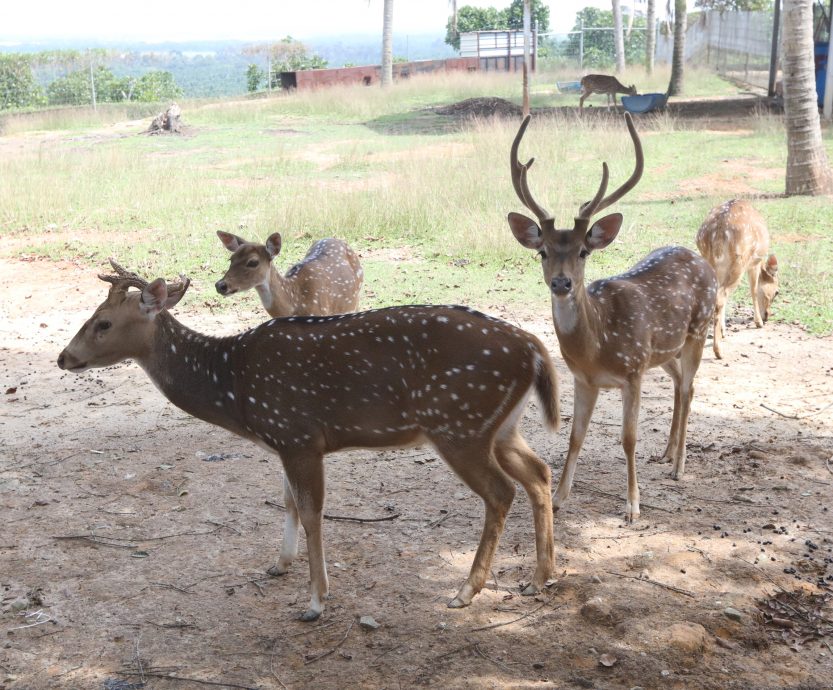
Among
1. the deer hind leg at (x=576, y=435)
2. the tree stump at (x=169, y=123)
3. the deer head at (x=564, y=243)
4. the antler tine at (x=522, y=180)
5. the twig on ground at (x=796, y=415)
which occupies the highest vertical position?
the tree stump at (x=169, y=123)

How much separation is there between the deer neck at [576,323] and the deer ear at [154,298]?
206 cm

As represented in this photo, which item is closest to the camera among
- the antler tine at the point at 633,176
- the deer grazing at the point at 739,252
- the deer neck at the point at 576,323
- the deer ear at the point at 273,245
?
the deer neck at the point at 576,323

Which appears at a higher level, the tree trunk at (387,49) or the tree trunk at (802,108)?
the tree trunk at (387,49)

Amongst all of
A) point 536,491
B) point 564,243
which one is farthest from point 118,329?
point 564,243

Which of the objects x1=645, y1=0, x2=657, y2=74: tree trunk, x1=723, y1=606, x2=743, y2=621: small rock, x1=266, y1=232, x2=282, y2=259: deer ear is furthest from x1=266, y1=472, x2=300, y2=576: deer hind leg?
x1=645, y1=0, x2=657, y2=74: tree trunk

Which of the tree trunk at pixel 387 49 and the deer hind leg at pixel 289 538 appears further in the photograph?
the tree trunk at pixel 387 49

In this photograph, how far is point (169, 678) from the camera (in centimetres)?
408

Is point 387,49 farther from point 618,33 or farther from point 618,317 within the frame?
point 618,317

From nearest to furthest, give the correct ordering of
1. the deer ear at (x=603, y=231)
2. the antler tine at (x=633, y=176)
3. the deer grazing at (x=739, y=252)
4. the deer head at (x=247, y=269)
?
the deer ear at (x=603, y=231), the antler tine at (x=633, y=176), the deer head at (x=247, y=269), the deer grazing at (x=739, y=252)

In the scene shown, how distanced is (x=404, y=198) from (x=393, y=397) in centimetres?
861

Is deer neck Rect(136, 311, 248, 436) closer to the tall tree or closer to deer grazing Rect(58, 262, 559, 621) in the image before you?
deer grazing Rect(58, 262, 559, 621)

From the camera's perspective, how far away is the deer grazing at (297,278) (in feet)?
24.6

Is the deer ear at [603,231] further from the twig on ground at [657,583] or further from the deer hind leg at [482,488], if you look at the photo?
the twig on ground at [657,583]

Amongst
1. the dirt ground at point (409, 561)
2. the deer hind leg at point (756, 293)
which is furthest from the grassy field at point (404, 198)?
the dirt ground at point (409, 561)
